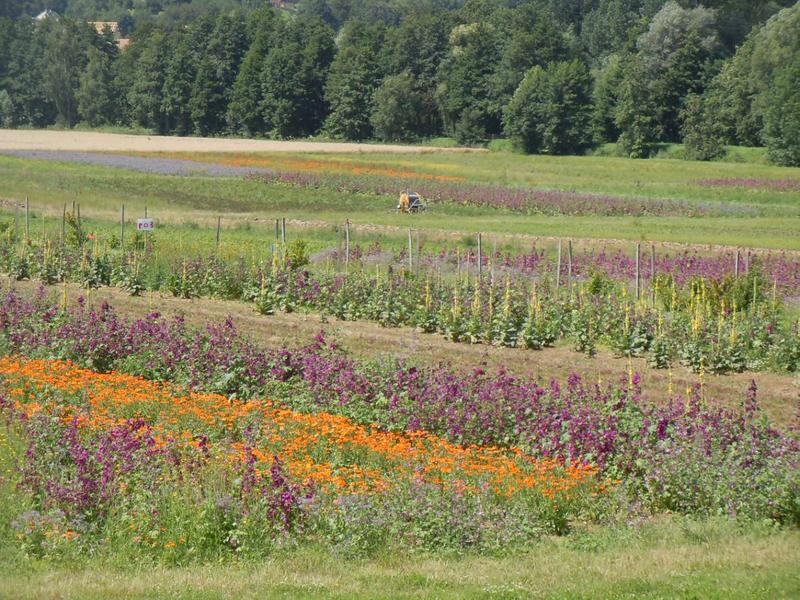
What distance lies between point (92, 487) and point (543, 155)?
3403 inches

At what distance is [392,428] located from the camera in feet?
52.6

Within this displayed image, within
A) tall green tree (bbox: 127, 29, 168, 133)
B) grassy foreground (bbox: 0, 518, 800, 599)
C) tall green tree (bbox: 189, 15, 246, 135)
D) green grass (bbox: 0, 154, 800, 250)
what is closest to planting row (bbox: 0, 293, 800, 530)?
grassy foreground (bbox: 0, 518, 800, 599)

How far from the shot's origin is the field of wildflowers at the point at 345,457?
1172 centimetres

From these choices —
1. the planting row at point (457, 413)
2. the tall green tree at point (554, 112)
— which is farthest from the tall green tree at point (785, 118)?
the planting row at point (457, 413)

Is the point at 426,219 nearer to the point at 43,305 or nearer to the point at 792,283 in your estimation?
the point at 792,283

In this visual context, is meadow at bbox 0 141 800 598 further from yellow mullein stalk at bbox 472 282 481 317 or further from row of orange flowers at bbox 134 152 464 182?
row of orange flowers at bbox 134 152 464 182

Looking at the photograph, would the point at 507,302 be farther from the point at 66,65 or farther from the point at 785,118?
the point at 66,65

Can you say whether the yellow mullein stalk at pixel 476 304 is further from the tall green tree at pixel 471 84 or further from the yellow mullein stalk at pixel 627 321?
the tall green tree at pixel 471 84

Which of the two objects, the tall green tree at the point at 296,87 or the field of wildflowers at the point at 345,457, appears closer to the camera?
the field of wildflowers at the point at 345,457

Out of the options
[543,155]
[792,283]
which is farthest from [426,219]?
[543,155]

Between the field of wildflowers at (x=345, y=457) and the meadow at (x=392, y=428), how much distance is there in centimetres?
4

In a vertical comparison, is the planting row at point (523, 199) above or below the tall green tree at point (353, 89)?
below

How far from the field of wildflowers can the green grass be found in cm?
2214

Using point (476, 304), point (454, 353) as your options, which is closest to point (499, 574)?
point (454, 353)
